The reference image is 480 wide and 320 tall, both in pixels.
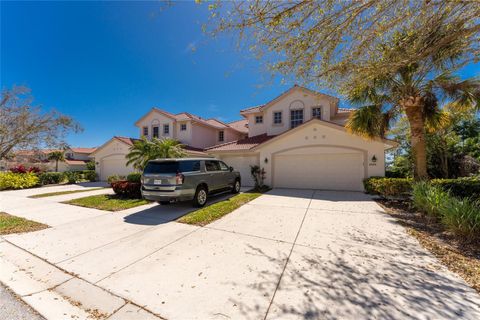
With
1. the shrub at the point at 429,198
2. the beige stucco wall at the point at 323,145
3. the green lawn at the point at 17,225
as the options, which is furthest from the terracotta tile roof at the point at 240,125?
the green lawn at the point at 17,225

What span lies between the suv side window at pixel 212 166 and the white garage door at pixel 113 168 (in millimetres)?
12762

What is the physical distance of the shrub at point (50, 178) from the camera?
17484 millimetres

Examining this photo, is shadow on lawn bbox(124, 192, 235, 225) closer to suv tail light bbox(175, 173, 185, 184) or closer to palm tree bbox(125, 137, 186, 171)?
suv tail light bbox(175, 173, 185, 184)

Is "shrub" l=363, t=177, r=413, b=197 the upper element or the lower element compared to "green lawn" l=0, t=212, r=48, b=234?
upper

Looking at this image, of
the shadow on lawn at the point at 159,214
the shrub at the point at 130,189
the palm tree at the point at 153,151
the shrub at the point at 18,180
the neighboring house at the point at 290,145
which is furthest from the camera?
the shrub at the point at 18,180

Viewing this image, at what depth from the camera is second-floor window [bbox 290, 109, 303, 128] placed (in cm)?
1544

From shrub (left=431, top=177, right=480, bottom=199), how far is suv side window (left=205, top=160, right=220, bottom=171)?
28.0 feet

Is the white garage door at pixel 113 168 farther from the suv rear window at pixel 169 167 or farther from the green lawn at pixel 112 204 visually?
the suv rear window at pixel 169 167

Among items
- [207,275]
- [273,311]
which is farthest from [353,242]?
[207,275]

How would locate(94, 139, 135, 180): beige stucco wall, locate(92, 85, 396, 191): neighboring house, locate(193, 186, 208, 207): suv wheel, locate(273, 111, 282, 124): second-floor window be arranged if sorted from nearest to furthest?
1. locate(193, 186, 208, 207): suv wheel
2. locate(92, 85, 396, 191): neighboring house
3. locate(273, 111, 282, 124): second-floor window
4. locate(94, 139, 135, 180): beige stucco wall

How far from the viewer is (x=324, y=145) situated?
11836mm

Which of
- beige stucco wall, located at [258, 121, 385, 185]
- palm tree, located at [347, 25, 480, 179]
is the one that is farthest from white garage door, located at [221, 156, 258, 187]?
palm tree, located at [347, 25, 480, 179]

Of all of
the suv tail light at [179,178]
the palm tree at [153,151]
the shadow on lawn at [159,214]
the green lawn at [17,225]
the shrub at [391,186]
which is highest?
the palm tree at [153,151]

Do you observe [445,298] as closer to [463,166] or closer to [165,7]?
[165,7]
